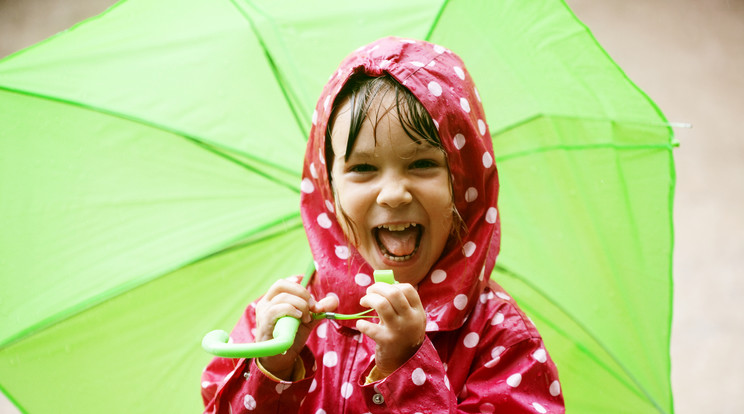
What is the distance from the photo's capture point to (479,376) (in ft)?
3.22

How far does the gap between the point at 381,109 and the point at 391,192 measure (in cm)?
11

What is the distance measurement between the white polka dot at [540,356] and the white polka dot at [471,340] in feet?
0.24

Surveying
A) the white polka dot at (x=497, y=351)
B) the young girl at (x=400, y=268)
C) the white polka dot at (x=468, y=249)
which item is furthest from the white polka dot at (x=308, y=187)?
the white polka dot at (x=497, y=351)

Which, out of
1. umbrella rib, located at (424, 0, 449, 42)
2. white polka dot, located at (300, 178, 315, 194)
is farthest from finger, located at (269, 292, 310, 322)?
umbrella rib, located at (424, 0, 449, 42)

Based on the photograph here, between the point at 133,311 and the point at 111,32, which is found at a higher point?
the point at 111,32

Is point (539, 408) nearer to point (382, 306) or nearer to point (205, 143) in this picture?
point (382, 306)

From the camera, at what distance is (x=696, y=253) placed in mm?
2531

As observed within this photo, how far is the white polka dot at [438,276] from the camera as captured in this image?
1.02 metres

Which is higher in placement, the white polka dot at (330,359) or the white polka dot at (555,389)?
the white polka dot at (330,359)

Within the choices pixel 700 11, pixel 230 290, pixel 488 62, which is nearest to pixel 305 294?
pixel 230 290

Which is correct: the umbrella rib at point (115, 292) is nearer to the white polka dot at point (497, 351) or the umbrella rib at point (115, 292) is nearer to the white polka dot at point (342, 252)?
the white polka dot at point (342, 252)

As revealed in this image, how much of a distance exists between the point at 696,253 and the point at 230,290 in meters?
1.89

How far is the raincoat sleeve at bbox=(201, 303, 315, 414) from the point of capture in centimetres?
92

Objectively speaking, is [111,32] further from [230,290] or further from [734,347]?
[734,347]
